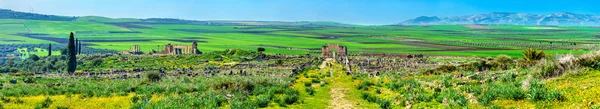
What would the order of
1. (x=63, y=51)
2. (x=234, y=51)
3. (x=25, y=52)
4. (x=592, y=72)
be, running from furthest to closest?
1. (x=25, y=52)
2. (x=63, y=51)
3. (x=234, y=51)
4. (x=592, y=72)

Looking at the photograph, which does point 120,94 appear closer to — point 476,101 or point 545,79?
point 476,101

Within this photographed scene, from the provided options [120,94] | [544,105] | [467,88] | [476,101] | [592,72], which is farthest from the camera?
[120,94]

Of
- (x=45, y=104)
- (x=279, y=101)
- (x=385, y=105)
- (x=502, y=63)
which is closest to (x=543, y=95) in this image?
(x=385, y=105)

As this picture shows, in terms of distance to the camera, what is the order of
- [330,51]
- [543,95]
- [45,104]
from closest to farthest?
[543,95] → [45,104] → [330,51]

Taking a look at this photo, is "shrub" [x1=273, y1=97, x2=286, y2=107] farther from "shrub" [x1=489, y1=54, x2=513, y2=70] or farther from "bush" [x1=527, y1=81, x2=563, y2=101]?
"shrub" [x1=489, y1=54, x2=513, y2=70]

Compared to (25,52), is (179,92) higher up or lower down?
higher up

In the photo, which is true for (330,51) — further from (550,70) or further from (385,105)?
(385,105)

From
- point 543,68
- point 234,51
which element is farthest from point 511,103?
point 234,51

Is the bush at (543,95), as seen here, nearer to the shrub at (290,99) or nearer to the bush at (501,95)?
the bush at (501,95)

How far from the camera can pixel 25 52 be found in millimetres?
150500

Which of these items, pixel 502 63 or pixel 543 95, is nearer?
pixel 543 95

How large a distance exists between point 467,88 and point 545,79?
120 inches

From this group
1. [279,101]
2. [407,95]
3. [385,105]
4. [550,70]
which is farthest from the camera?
[279,101]

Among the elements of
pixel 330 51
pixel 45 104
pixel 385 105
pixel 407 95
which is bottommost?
pixel 330 51
